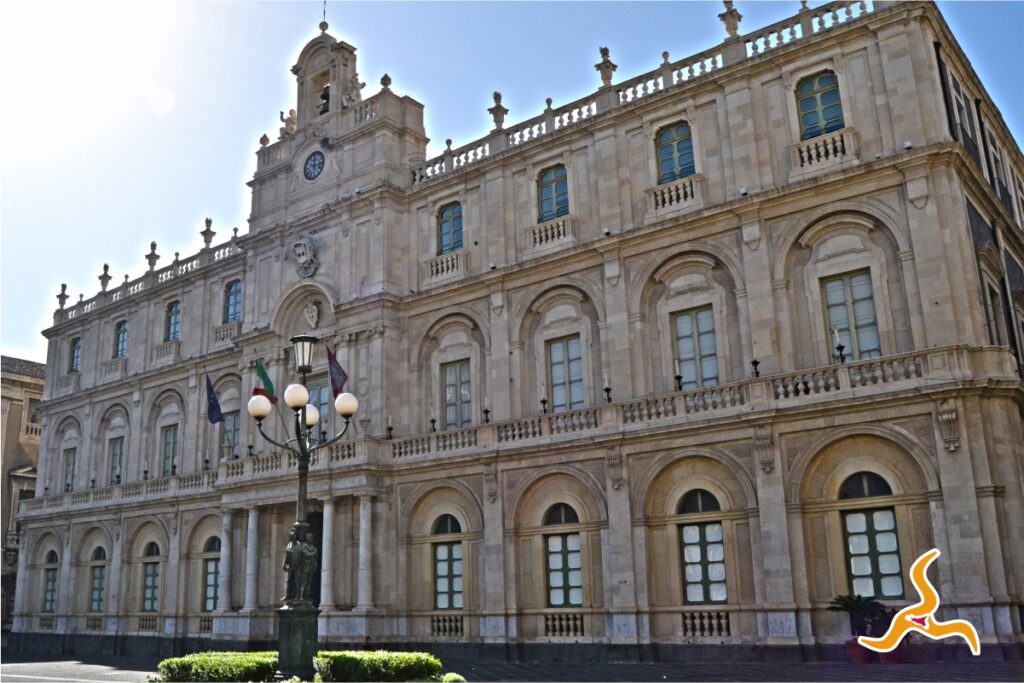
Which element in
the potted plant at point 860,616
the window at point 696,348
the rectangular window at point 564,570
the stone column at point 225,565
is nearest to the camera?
the potted plant at point 860,616

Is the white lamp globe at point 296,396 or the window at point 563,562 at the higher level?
the white lamp globe at point 296,396

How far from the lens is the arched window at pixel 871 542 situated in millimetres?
21094

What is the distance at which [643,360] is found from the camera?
2603 centimetres

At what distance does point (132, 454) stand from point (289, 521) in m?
12.1

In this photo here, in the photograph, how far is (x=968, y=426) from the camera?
20.4 metres

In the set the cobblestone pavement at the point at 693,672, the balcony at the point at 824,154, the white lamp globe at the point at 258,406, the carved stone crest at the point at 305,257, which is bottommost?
the cobblestone pavement at the point at 693,672

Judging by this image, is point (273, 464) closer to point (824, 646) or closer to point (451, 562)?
point (451, 562)

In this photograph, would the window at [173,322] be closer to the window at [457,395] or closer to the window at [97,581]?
the window at [97,581]

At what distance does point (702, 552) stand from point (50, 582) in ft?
103

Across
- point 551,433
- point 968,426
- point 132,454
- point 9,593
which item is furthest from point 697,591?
point 9,593

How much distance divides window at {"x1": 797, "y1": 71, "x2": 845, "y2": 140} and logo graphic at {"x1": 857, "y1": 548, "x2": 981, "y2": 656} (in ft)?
35.0

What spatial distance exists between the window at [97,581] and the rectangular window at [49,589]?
101 inches

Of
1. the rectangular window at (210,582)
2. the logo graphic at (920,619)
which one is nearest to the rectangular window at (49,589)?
the rectangular window at (210,582)

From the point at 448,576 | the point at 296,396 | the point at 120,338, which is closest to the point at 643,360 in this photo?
the point at 448,576
